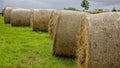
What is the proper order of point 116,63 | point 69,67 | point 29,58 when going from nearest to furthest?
1. point 116,63
2. point 69,67
3. point 29,58

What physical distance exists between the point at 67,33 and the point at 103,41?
3585mm

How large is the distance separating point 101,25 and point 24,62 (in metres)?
3.84

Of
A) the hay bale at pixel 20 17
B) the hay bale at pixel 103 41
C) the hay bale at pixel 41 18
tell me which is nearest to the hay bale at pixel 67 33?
the hay bale at pixel 103 41

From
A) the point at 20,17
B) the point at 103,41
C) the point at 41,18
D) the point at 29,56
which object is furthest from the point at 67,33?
the point at 20,17

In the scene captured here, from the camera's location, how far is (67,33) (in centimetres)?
1043

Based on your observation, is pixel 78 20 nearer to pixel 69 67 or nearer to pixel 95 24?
pixel 69 67

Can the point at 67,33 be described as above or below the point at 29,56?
above

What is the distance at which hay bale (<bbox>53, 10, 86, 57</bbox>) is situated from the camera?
10.4 metres

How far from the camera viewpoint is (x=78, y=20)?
34.1ft

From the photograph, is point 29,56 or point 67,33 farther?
point 29,56

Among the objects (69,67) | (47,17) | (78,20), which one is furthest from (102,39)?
(47,17)

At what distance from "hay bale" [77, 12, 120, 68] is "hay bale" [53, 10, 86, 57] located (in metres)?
3.08

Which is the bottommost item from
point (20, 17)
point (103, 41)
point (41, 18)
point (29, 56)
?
point (29, 56)

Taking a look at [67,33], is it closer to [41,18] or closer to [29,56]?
[29,56]
